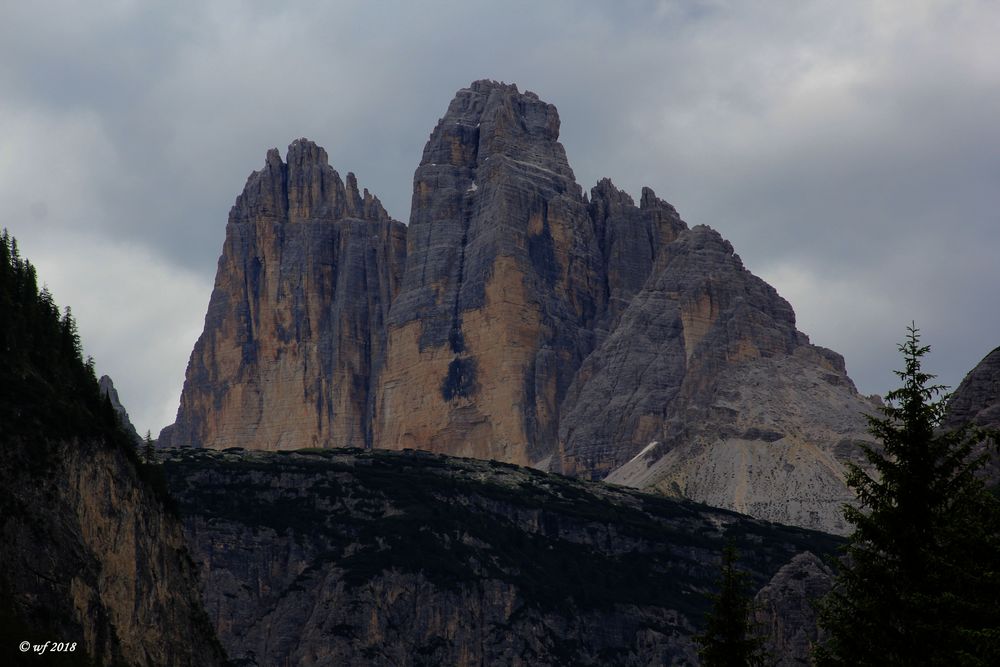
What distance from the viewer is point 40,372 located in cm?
11231

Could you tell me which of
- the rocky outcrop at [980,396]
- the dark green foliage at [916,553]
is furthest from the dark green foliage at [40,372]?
the dark green foliage at [916,553]

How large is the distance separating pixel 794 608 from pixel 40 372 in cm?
7366

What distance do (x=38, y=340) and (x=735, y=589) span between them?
79.8m

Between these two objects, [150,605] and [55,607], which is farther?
[150,605]

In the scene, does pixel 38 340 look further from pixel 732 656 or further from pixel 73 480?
pixel 732 656

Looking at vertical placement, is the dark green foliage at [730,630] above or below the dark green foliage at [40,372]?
below

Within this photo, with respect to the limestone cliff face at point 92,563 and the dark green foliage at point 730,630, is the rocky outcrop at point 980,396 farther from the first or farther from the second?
the dark green foliage at point 730,630

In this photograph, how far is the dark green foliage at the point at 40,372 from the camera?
336ft

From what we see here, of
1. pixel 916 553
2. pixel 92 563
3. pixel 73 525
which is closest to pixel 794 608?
pixel 92 563

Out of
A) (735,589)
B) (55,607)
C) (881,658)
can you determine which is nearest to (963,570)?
(881,658)

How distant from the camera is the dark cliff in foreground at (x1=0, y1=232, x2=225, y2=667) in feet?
293

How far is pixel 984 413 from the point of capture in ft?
345

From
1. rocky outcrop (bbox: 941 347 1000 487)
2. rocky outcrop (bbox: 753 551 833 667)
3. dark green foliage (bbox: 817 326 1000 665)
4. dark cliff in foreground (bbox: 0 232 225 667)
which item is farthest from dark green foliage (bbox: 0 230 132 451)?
dark green foliage (bbox: 817 326 1000 665)

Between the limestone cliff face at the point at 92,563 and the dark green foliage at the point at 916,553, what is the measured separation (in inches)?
1721
